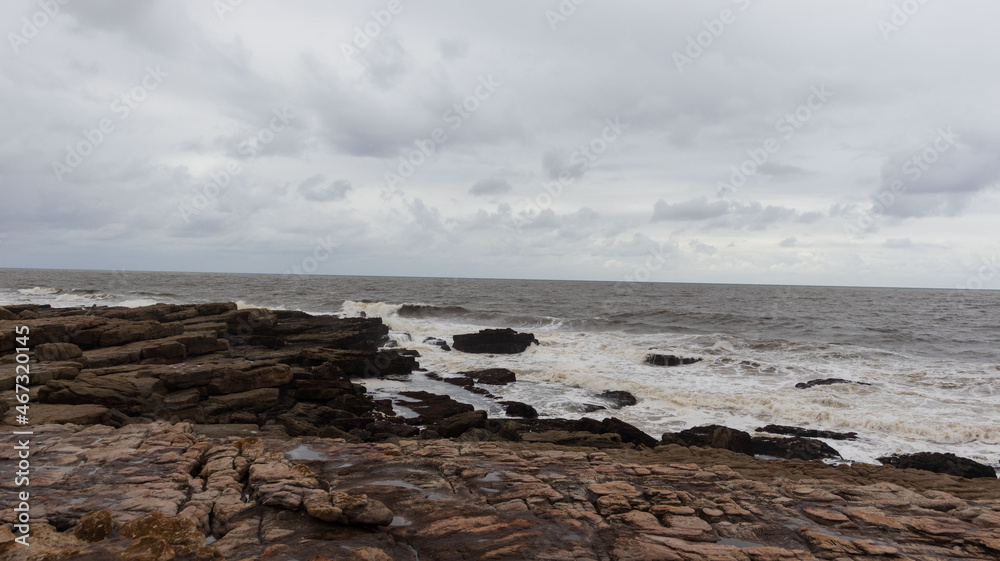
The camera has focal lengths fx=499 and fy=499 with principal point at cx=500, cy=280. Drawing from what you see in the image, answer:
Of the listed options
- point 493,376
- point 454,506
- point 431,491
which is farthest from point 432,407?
point 454,506

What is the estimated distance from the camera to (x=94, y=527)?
554 centimetres

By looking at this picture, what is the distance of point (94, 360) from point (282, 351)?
681 centimetres

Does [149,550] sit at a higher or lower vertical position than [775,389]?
higher

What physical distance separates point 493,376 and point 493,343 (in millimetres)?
7490

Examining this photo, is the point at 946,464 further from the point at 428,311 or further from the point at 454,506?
the point at 428,311

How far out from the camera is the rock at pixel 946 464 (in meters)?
11.6

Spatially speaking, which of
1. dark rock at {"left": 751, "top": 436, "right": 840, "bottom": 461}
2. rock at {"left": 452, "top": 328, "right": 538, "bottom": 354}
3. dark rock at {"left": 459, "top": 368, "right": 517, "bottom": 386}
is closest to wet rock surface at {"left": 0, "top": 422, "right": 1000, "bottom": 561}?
dark rock at {"left": 751, "top": 436, "right": 840, "bottom": 461}

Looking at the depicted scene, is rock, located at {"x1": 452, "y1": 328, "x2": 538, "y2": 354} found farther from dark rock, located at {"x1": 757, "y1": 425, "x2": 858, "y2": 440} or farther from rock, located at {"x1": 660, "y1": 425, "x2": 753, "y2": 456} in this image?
rock, located at {"x1": 660, "y1": 425, "x2": 753, "y2": 456}

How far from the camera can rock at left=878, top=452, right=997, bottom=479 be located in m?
11.6

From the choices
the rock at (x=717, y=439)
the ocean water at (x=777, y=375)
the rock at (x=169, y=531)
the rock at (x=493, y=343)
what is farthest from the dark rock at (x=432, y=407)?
the rock at (x=493, y=343)

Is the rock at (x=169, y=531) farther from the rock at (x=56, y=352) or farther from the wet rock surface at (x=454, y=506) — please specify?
the rock at (x=56, y=352)

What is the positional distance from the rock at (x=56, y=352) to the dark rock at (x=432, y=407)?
10.4 m

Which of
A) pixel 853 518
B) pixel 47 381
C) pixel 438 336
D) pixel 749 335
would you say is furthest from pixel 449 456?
pixel 749 335

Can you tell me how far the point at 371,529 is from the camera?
6.26m
